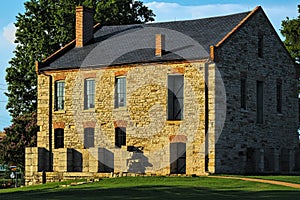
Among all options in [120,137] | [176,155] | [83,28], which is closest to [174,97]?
[176,155]

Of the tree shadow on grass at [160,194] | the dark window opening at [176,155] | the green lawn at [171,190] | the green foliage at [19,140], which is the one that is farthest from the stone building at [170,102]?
the green foliage at [19,140]

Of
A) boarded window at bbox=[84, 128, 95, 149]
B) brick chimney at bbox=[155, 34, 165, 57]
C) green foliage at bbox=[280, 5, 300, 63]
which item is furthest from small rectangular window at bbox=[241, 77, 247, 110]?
green foliage at bbox=[280, 5, 300, 63]

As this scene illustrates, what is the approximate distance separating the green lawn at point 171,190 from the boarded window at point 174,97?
629cm

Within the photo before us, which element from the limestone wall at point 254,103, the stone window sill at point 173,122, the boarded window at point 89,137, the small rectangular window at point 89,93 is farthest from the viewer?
the small rectangular window at point 89,93

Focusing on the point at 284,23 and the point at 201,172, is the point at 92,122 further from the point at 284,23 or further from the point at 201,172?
the point at 284,23

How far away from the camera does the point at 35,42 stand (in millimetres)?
61344

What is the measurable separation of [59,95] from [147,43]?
643cm

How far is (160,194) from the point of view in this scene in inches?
1213

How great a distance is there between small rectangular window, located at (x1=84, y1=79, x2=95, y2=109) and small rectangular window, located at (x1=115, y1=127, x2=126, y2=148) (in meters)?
2.57

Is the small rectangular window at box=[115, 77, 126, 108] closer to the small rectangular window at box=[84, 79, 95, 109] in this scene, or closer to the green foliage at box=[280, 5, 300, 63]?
the small rectangular window at box=[84, 79, 95, 109]

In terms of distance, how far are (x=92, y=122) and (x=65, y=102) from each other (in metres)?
2.46

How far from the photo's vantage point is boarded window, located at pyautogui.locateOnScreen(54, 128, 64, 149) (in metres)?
48.5

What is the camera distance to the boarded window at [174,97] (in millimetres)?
43625

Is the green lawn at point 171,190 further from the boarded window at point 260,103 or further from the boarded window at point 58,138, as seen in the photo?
the boarded window at point 58,138
